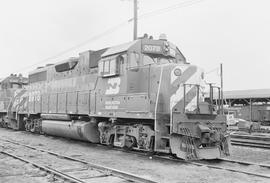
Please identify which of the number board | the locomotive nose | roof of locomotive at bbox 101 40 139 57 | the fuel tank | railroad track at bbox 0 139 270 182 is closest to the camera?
railroad track at bbox 0 139 270 182

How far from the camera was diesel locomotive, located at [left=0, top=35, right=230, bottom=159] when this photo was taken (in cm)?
916

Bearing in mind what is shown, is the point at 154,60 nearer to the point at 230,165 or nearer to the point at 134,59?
the point at 134,59

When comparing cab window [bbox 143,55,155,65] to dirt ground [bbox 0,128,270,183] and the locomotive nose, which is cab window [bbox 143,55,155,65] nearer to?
the locomotive nose

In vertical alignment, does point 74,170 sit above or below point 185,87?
below

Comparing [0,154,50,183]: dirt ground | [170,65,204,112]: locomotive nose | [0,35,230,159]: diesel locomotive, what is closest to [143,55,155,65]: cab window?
[0,35,230,159]: diesel locomotive

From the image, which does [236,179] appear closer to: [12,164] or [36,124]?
[12,164]

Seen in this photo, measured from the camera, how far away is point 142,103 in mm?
9711

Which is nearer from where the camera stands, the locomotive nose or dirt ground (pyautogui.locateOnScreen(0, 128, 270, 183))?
dirt ground (pyautogui.locateOnScreen(0, 128, 270, 183))

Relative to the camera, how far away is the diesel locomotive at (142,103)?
30.1ft

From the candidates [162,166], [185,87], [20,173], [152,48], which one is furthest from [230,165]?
[20,173]

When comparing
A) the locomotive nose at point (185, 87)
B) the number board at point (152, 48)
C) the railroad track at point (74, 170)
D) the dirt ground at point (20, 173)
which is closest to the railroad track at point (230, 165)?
the locomotive nose at point (185, 87)

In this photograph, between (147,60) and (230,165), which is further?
(147,60)

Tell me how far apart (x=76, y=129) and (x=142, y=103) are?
420cm

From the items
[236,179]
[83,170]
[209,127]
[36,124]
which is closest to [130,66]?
[209,127]
